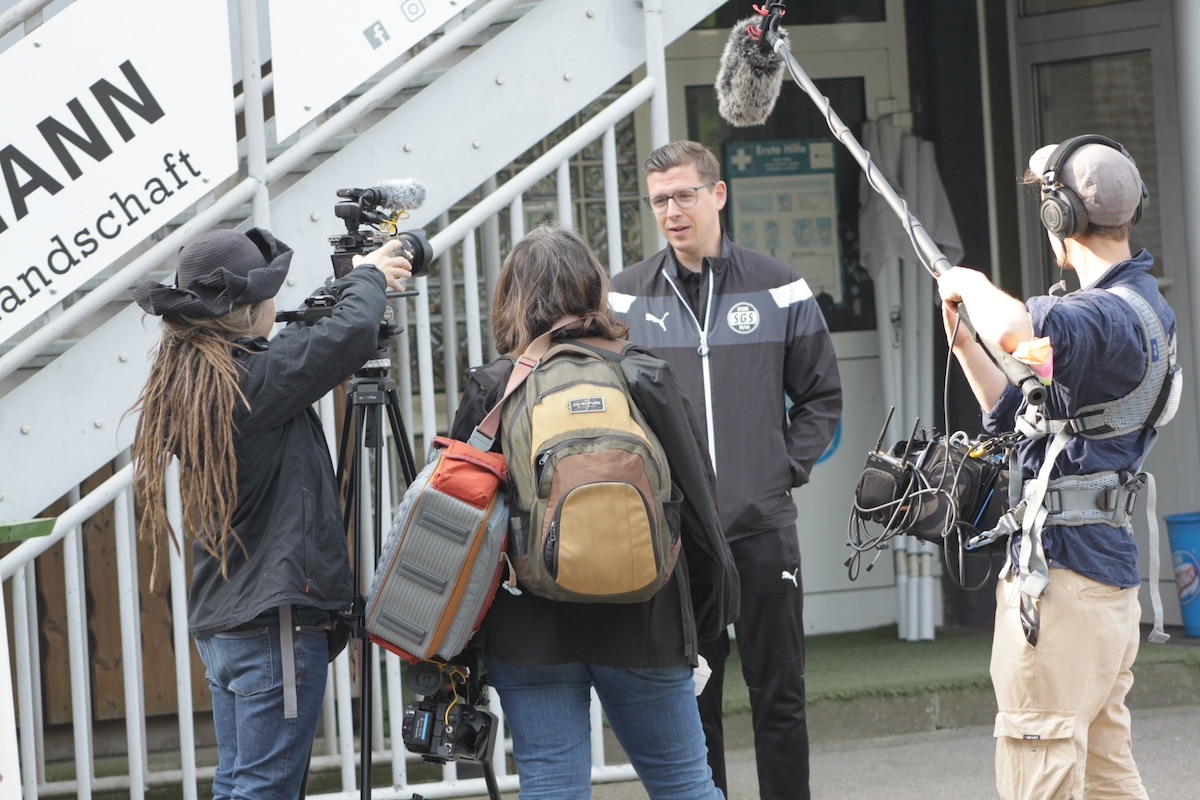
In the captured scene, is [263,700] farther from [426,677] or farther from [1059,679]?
[1059,679]

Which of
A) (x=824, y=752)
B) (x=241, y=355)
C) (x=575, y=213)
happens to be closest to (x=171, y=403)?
(x=241, y=355)

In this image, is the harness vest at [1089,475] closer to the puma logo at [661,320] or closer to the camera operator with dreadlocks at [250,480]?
the puma logo at [661,320]

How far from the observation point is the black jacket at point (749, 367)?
3957mm

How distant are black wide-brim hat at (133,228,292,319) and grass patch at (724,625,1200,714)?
9.27 ft

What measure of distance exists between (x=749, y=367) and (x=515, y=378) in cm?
122

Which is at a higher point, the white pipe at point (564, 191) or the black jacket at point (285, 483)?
the white pipe at point (564, 191)

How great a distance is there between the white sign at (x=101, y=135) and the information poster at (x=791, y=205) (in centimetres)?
291

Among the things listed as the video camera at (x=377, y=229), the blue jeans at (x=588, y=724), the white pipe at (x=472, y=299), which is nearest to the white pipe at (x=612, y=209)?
the white pipe at (x=472, y=299)

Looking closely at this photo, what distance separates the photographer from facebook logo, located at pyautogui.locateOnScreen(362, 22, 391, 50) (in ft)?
14.3

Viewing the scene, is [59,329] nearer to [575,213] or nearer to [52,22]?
[52,22]

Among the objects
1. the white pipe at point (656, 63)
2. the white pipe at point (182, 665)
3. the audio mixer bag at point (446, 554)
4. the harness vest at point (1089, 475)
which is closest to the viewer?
the audio mixer bag at point (446, 554)

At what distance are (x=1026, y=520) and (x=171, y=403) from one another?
6.07 ft

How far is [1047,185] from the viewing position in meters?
3.04

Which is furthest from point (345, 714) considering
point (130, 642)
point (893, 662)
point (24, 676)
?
point (893, 662)
